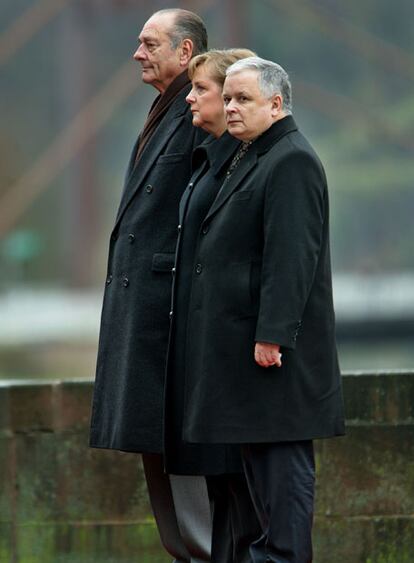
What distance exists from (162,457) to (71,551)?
898 mm

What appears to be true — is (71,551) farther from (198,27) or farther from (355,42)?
(355,42)

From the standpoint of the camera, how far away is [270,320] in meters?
3.69

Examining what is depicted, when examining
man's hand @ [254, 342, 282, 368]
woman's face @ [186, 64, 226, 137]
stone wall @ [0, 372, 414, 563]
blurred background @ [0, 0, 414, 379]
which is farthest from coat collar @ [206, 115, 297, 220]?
blurred background @ [0, 0, 414, 379]

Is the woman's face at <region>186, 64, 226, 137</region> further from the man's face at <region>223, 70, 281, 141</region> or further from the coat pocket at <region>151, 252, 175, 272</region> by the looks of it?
the coat pocket at <region>151, 252, 175, 272</region>

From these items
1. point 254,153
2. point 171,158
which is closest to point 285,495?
point 254,153

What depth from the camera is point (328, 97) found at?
26891 millimetres

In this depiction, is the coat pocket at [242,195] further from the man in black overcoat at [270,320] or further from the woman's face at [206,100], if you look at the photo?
the woman's face at [206,100]

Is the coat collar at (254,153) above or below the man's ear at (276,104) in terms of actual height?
below

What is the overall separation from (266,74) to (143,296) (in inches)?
25.4

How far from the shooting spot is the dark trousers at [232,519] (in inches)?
157

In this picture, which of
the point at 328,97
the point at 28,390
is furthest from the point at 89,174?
the point at 28,390

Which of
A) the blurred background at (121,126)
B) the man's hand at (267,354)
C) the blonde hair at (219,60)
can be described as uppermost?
the blurred background at (121,126)

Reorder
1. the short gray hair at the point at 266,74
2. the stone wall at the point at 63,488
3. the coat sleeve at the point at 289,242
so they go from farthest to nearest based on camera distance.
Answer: the stone wall at the point at 63,488 < the short gray hair at the point at 266,74 < the coat sleeve at the point at 289,242

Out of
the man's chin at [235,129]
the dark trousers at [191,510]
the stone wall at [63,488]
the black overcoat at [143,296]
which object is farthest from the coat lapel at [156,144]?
the stone wall at [63,488]
